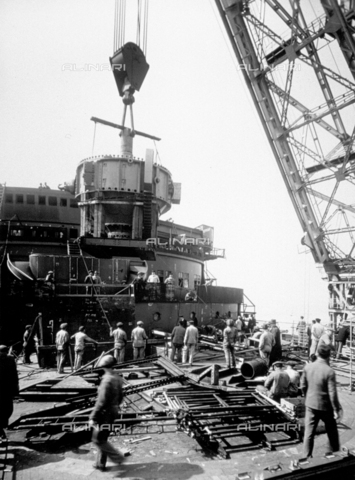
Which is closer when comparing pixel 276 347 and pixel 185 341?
pixel 276 347

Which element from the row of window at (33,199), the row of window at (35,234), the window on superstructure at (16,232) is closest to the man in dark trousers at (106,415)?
the row of window at (35,234)

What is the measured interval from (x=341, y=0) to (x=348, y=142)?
5.48 m

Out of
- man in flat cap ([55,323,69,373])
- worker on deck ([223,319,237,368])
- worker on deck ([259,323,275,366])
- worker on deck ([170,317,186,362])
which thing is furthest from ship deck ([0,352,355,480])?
worker on deck ([170,317,186,362])

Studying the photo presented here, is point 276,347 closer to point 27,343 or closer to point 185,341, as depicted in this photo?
point 185,341

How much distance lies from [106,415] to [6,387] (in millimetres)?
1678

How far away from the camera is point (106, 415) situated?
5246mm

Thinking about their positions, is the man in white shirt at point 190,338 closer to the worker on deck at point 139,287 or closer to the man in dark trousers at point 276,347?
the man in dark trousers at point 276,347

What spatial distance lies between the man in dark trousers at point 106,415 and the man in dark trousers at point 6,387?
1334 millimetres

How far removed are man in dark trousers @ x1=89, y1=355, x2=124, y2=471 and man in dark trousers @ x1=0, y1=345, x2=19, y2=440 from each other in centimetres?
133

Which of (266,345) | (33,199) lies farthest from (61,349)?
(33,199)

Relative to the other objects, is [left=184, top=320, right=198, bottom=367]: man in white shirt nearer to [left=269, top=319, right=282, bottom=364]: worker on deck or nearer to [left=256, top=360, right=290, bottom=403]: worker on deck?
[left=269, top=319, right=282, bottom=364]: worker on deck

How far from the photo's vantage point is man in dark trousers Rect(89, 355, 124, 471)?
5.09m

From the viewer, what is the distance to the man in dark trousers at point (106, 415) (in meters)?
5.09

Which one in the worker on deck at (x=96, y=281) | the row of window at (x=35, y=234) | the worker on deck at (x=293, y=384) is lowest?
the worker on deck at (x=293, y=384)
